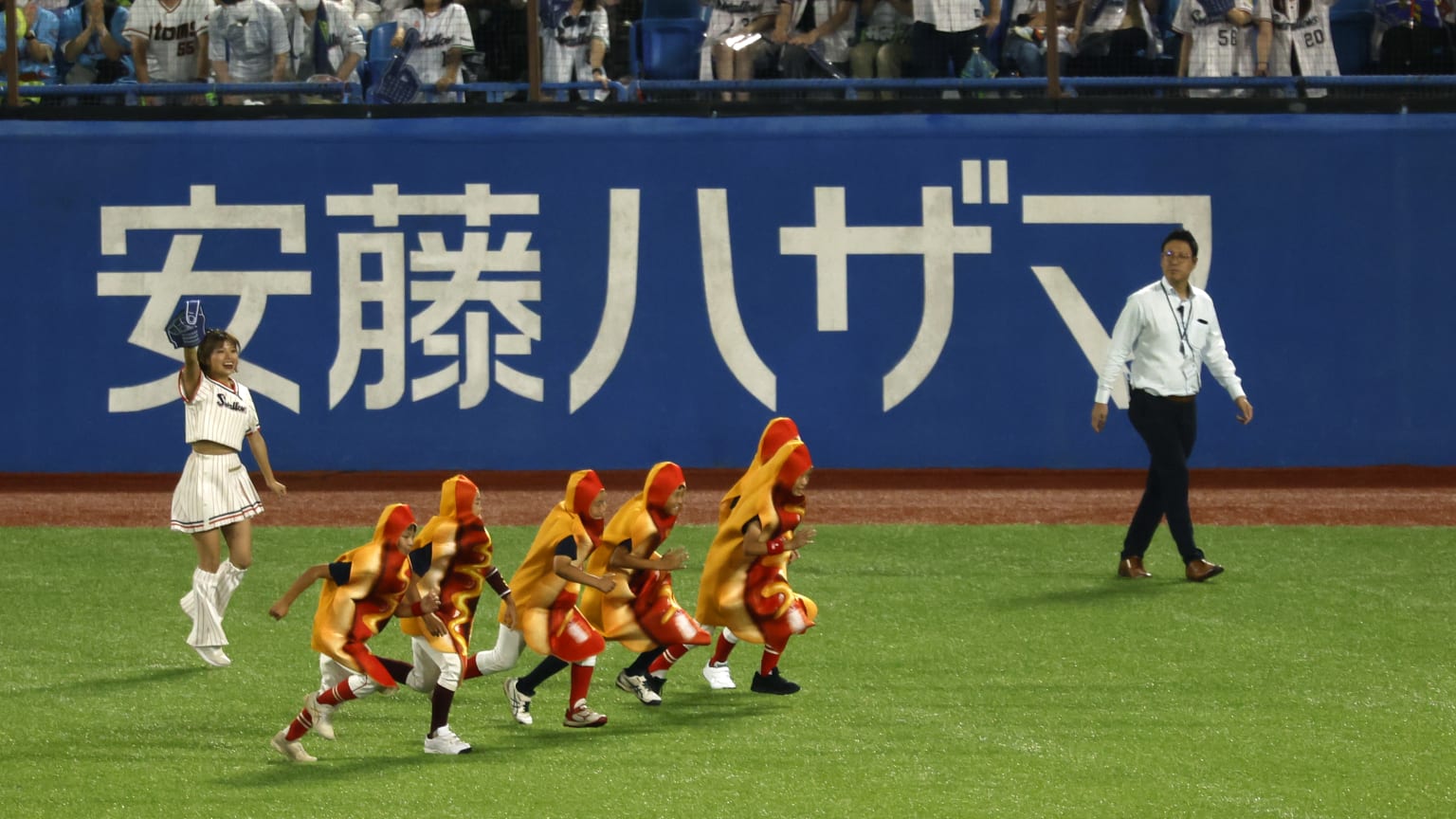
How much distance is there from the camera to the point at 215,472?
9047mm

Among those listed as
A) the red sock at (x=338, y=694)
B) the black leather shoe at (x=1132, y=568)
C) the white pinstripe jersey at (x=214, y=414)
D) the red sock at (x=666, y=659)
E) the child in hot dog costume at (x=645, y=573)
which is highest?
the white pinstripe jersey at (x=214, y=414)

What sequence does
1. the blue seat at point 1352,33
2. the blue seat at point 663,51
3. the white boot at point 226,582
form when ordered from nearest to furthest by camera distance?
the white boot at point 226,582 → the blue seat at point 1352,33 → the blue seat at point 663,51

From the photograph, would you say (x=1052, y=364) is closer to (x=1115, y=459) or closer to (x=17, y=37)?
(x=1115, y=459)

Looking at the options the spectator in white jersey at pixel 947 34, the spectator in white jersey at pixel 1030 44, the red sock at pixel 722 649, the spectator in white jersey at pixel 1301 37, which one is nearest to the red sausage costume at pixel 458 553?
the red sock at pixel 722 649

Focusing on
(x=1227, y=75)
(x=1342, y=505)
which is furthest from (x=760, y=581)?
(x=1227, y=75)

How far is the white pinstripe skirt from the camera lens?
896 centimetres

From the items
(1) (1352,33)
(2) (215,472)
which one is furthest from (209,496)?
(1) (1352,33)

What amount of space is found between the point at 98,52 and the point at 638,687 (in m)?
10.0

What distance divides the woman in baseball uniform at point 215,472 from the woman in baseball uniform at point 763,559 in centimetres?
256

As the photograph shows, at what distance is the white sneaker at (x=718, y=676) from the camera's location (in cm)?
816

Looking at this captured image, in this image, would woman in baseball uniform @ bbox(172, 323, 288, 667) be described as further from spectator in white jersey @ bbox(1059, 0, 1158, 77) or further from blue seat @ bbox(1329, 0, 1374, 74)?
blue seat @ bbox(1329, 0, 1374, 74)

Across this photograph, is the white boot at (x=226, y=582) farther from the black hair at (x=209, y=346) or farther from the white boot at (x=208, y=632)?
the black hair at (x=209, y=346)

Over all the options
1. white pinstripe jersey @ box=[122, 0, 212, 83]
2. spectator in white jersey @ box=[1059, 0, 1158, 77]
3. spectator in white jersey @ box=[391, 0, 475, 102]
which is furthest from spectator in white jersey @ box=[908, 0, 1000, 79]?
white pinstripe jersey @ box=[122, 0, 212, 83]

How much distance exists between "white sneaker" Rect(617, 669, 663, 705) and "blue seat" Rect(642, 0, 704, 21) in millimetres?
8739
